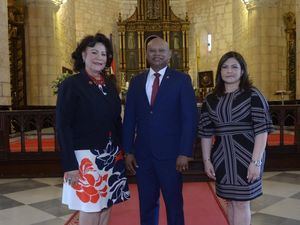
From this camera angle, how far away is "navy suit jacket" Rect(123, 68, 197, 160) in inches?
93.4

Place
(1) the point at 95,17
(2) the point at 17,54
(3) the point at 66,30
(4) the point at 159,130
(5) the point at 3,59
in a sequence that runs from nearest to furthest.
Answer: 1. (4) the point at 159,130
2. (5) the point at 3,59
3. (2) the point at 17,54
4. (3) the point at 66,30
5. (1) the point at 95,17

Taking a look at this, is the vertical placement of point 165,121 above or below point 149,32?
below

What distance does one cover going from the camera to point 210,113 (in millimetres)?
2324

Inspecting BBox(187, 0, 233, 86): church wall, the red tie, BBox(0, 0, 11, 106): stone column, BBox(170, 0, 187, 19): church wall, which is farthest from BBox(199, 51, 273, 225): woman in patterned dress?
BBox(170, 0, 187, 19): church wall

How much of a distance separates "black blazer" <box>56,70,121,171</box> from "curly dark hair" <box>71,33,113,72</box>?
101 mm

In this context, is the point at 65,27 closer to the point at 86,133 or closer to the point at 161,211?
the point at 161,211

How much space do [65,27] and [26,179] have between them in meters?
8.74

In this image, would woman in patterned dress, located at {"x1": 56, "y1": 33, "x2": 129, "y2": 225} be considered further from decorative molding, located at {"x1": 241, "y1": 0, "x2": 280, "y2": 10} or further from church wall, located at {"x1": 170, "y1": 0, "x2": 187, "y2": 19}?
church wall, located at {"x1": 170, "y1": 0, "x2": 187, "y2": 19}

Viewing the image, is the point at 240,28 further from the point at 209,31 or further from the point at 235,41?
the point at 209,31

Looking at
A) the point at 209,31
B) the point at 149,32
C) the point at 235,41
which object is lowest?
the point at 235,41

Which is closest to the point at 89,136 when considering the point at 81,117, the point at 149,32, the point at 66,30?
the point at 81,117

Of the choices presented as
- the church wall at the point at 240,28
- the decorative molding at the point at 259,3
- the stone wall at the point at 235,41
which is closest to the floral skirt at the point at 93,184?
the stone wall at the point at 235,41

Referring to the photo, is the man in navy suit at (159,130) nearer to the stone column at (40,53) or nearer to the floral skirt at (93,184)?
the floral skirt at (93,184)

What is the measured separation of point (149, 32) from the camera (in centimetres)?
1488
